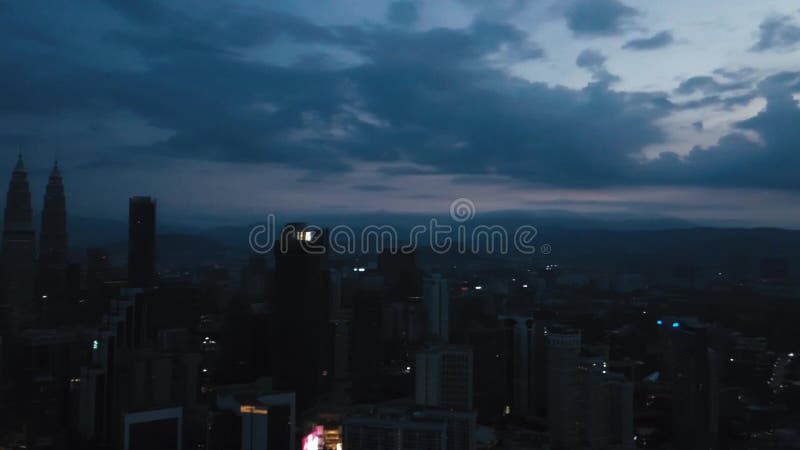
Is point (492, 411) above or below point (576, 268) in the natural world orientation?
below

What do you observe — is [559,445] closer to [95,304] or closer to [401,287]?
[401,287]

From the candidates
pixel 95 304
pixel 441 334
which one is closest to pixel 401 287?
pixel 441 334

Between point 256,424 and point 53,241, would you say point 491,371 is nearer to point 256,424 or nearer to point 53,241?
point 256,424

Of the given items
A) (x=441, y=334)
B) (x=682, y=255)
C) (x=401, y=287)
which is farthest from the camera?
(x=401, y=287)

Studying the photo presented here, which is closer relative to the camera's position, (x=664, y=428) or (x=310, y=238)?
(x=664, y=428)

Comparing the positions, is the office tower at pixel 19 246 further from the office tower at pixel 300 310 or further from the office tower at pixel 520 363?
the office tower at pixel 520 363

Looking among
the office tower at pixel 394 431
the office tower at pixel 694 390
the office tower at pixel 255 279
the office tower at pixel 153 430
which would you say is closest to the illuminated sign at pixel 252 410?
the office tower at pixel 394 431

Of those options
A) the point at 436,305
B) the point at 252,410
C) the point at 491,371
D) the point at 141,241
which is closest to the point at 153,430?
the point at 252,410
